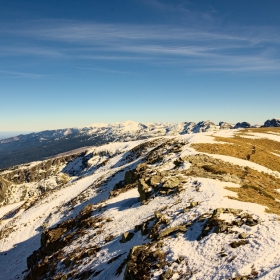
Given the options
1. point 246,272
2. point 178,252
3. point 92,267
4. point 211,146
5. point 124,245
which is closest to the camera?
point 246,272

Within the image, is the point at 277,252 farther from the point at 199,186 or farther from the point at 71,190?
the point at 71,190

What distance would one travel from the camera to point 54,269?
22.4 m

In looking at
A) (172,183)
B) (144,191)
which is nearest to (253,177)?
(172,183)

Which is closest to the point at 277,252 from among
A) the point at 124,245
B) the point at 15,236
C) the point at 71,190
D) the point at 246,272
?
the point at 246,272

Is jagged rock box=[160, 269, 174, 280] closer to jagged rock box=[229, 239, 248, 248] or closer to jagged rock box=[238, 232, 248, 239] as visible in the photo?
jagged rock box=[229, 239, 248, 248]

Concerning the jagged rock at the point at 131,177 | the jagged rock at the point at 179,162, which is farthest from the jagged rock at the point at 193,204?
the jagged rock at the point at 131,177

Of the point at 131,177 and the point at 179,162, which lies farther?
the point at 131,177

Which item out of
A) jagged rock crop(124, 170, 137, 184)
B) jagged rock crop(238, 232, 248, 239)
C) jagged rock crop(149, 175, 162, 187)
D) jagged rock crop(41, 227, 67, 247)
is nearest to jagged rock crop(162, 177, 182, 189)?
jagged rock crop(149, 175, 162, 187)

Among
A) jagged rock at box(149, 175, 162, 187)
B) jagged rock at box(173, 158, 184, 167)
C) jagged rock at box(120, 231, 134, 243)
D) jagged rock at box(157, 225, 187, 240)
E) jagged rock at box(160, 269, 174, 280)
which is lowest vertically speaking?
jagged rock at box(120, 231, 134, 243)

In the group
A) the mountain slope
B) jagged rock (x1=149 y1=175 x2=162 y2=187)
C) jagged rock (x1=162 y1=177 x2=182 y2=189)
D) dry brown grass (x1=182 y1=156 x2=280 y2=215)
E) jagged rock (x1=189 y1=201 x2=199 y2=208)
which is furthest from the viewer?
jagged rock (x1=149 y1=175 x2=162 y2=187)

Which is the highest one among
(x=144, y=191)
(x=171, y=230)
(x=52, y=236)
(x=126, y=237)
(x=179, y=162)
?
(x=179, y=162)

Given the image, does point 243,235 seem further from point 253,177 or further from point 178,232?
point 253,177

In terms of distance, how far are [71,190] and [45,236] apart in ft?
110

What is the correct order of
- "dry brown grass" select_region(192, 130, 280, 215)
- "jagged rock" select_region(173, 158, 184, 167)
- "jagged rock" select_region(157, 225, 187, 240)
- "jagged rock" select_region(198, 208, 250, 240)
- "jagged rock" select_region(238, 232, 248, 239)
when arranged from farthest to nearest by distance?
"jagged rock" select_region(173, 158, 184, 167), "dry brown grass" select_region(192, 130, 280, 215), "jagged rock" select_region(157, 225, 187, 240), "jagged rock" select_region(198, 208, 250, 240), "jagged rock" select_region(238, 232, 248, 239)
